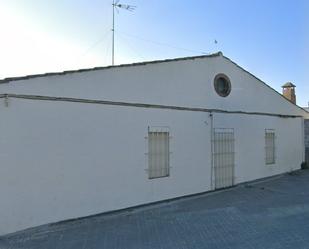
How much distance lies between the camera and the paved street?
7.54 meters

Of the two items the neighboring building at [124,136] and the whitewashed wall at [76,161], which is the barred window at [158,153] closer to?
the neighboring building at [124,136]

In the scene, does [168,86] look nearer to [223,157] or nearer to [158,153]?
[158,153]

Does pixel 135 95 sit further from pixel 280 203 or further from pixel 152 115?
pixel 280 203

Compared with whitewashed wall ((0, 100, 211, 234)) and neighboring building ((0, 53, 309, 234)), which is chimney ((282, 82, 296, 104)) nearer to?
neighboring building ((0, 53, 309, 234))

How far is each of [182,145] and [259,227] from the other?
4.32 meters

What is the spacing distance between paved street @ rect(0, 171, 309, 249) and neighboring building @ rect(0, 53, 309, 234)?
0.54 m

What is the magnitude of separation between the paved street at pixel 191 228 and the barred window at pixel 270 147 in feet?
16.2

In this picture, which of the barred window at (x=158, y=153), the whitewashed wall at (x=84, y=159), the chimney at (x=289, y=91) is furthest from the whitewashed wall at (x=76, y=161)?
the chimney at (x=289, y=91)

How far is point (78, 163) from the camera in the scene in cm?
938

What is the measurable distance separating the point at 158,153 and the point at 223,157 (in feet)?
11.5

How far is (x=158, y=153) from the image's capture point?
1165 cm

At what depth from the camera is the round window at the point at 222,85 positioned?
14.4 metres

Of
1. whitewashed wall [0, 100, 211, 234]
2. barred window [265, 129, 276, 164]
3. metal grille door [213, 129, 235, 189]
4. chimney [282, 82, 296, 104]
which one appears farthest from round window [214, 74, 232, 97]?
chimney [282, 82, 296, 104]

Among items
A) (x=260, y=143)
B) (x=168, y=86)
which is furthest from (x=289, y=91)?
(x=168, y=86)
